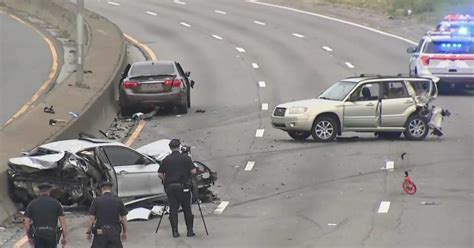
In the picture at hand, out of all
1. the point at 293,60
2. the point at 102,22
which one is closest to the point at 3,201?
the point at 293,60

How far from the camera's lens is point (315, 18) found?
56.4 metres

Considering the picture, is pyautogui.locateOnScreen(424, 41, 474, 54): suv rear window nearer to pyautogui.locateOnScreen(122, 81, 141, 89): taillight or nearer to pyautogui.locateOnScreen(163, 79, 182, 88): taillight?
pyautogui.locateOnScreen(163, 79, 182, 88): taillight

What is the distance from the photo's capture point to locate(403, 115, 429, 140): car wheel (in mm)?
26922

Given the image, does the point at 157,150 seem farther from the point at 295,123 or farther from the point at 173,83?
the point at 173,83

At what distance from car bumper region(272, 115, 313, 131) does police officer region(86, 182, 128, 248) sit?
12782 millimetres

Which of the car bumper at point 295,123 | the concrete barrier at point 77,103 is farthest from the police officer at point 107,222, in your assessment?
the car bumper at point 295,123

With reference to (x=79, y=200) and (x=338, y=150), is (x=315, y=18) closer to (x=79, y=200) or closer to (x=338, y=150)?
(x=338, y=150)

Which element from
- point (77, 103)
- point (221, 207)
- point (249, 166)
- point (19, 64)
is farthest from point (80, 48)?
point (221, 207)

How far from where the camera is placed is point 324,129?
2675 centimetres

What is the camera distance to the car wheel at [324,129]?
1049 inches

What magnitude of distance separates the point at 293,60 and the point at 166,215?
24.1 metres

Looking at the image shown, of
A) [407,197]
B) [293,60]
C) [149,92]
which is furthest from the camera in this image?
[293,60]

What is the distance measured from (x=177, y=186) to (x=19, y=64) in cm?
2151

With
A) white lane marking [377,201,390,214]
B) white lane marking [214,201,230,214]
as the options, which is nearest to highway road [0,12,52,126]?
white lane marking [214,201,230,214]
